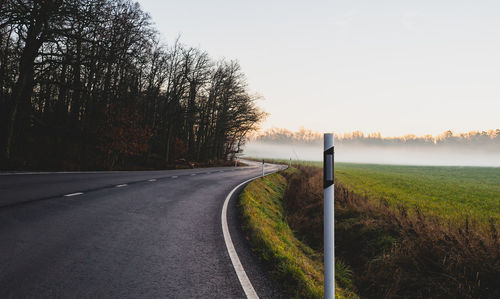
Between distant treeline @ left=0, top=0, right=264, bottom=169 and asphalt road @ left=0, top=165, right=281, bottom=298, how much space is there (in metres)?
10.8

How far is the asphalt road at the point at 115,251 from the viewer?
2865 mm

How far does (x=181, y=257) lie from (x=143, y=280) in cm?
84

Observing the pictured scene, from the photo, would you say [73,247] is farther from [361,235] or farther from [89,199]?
[361,235]

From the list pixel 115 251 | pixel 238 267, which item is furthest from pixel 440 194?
pixel 115 251

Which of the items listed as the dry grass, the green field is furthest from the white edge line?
the green field

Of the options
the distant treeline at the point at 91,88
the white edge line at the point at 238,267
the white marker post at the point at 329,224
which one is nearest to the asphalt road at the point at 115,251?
the white edge line at the point at 238,267

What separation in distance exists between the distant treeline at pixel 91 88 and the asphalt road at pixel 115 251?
1078cm

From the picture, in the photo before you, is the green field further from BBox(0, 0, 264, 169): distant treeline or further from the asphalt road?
BBox(0, 0, 264, 169): distant treeline

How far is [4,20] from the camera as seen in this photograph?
13555 mm

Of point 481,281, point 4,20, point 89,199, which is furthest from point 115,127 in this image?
point 481,281

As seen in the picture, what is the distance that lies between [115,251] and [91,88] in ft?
73.7

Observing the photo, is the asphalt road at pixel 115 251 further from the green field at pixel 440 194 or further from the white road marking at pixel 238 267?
the green field at pixel 440 194

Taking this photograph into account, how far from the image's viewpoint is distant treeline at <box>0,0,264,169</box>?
14383 mm

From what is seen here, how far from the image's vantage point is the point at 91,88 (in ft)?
73.4
